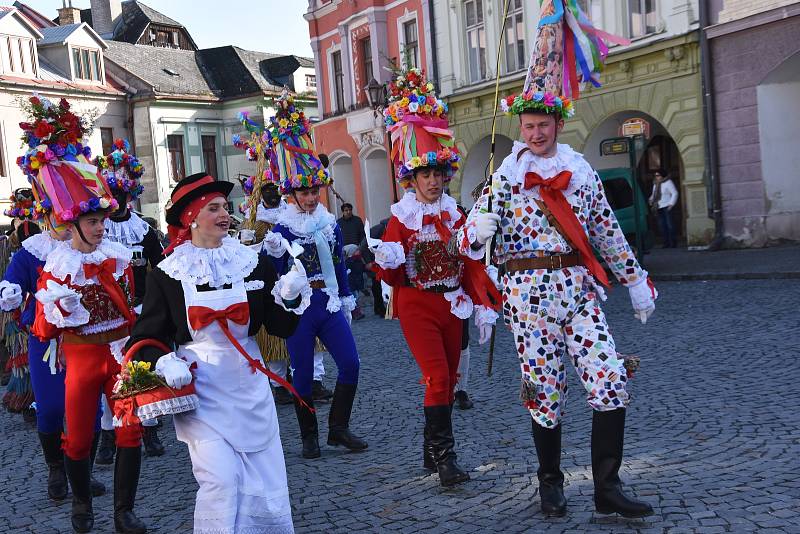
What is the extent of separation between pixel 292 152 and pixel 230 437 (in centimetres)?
355

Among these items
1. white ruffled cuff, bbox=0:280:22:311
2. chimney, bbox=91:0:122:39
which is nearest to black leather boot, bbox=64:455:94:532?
white ruffled cuff, bbox=0:280:22:311

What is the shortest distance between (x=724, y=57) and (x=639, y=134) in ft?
8.30

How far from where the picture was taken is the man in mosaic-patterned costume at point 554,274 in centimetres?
423

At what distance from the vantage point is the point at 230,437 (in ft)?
12.3

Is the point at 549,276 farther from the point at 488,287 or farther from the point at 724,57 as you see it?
the point at 724,57

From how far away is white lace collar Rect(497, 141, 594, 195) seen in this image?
4.38 metres

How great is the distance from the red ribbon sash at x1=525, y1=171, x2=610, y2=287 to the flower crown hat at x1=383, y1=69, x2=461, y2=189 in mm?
1251

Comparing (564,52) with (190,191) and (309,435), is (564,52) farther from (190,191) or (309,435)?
(309,435)

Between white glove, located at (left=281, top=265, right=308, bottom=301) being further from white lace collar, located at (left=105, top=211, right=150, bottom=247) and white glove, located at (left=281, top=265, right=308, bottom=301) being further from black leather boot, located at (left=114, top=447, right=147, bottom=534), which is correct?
white lace collar, located at (left=105, top=211, right=150, bottom=247)

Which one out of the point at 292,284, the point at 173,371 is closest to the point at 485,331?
the point at 292,284

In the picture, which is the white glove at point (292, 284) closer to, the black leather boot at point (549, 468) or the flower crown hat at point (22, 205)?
the black leather boot at point (549, 468)

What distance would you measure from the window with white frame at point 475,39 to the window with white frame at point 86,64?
19952 mm

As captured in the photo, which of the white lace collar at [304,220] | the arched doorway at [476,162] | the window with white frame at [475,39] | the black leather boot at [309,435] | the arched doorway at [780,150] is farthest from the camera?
the arched doorway at [476,162]

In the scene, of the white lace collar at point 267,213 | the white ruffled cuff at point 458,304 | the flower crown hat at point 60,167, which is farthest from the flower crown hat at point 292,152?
the white ruffled cuff at point 458,304
